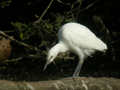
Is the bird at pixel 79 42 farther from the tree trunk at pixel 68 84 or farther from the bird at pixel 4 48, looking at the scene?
the bird at pixel 4 48

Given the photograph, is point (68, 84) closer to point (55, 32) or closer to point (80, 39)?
point (80, 39)

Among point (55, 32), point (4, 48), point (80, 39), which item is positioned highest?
point (80, 39)

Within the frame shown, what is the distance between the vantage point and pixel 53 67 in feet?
29.1

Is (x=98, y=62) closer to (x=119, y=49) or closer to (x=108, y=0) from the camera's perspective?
(x=119, y=49)

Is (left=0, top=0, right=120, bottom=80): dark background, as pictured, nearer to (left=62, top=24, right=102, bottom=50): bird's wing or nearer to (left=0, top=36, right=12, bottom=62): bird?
(left=0, top=36, right=12, bottom=62): bird

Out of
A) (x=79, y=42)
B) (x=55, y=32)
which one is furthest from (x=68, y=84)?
(x=55, y=32)

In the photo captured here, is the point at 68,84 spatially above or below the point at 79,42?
below

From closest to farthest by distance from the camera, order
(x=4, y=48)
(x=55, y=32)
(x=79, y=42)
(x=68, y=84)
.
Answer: (x=68, y=84), (x=79, y=42), (x=55, y=32), (x=4, y=48)

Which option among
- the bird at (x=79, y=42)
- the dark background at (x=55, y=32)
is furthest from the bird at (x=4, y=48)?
the bird at (x=79, y=42)

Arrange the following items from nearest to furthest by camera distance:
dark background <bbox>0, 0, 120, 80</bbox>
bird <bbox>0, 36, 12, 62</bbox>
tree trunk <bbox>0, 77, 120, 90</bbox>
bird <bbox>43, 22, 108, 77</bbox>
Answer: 1. tree trunk <bbox>0, 77, 120, 90</bbox>
2. bird <bbox>43, 22, 108, 77</bbox>
3. bird <bbox>0, 36, 12, 62</bbox>
4. dark background <bbox>0, 0, 120, 80</bbox>

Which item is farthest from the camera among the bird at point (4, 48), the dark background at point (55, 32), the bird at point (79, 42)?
the dark background at point (55, 32)

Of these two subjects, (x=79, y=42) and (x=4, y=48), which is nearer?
(x=79, y=42)

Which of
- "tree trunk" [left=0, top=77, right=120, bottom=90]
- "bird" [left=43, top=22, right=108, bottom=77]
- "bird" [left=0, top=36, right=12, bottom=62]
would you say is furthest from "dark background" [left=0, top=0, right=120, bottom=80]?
"tree trunk" [left=0, top=77, right=120, bottom=90]

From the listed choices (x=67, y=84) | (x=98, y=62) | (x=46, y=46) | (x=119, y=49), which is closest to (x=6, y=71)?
(x=46, y=46)
